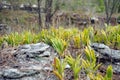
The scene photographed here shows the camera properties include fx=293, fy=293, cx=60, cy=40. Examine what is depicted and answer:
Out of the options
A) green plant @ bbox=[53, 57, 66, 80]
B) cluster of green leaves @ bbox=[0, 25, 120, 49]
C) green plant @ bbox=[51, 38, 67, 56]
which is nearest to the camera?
green plant @ bbox=[53, 57, 66, 80]

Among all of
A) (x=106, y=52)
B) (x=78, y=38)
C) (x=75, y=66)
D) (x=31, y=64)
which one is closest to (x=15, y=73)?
(x=31, y=64)

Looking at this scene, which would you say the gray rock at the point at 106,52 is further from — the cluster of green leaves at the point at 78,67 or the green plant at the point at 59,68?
the green plant at the point at 59,68

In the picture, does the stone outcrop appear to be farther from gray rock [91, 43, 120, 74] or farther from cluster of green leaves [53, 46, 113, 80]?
gray rock [91, 43, 120, 74]

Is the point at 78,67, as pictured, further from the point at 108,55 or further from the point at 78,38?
the point at 78,38

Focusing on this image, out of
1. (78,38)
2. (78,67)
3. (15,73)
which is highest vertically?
(78,38)

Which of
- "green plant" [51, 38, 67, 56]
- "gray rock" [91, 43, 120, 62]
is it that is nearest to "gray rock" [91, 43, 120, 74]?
"gray rock" [91, 43, 120, 62]

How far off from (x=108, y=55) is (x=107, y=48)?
0.16 meters

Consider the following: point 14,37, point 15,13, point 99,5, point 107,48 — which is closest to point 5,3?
point 15,13

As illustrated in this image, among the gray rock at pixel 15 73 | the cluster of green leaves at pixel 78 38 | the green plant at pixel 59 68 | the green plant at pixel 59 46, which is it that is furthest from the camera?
the cluster of green leaves at pixel 78 38

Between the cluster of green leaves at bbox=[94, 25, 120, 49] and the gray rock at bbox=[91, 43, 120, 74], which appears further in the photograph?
the cluster of green leaves at bbox=[94, 25, 120, 49]

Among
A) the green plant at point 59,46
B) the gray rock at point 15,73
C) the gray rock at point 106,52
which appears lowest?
the gray rock at point 15,73

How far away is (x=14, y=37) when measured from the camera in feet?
17.7

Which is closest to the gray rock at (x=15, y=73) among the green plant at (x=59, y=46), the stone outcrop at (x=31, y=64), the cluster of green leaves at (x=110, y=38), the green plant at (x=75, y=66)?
the stone outcrop at (x=31, y=64)

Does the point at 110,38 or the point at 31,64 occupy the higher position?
the point at 110,38
